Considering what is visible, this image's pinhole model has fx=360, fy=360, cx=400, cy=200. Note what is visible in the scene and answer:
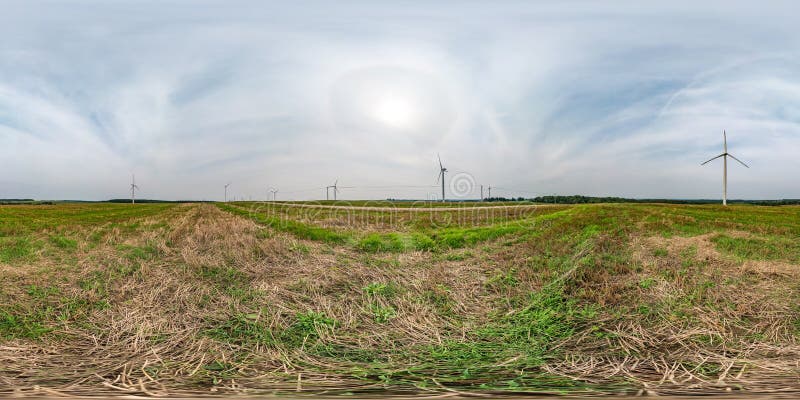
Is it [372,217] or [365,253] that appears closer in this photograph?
[365,253]

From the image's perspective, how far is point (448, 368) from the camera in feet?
11.1

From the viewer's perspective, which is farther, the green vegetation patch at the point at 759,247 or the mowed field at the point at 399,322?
the green vegetation patch at the point at 759,247

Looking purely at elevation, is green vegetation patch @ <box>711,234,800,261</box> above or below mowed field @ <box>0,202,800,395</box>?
above

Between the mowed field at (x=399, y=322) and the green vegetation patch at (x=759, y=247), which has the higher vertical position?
the green vegetation patch at (x=759, y=247)

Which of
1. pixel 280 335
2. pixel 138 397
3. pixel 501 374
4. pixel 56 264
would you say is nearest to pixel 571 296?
pixel 501 374

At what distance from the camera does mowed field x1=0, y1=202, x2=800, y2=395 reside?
3262mm

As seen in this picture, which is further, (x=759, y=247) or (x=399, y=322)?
(x=759, y=247)

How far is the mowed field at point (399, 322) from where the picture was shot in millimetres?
3262

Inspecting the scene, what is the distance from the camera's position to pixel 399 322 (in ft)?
14.7

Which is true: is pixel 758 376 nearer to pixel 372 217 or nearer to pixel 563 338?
pixel 563 338

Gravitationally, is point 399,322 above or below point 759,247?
below

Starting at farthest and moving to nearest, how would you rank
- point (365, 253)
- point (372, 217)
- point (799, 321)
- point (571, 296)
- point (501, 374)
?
point (372, 217)
point (365, 253)
point (571, 296)
point (799, 321)
point (501, 374)

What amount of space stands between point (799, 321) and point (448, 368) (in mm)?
4846

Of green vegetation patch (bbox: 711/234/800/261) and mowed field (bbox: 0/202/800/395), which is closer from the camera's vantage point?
mowed field (bbox: 0/202/800/395)
